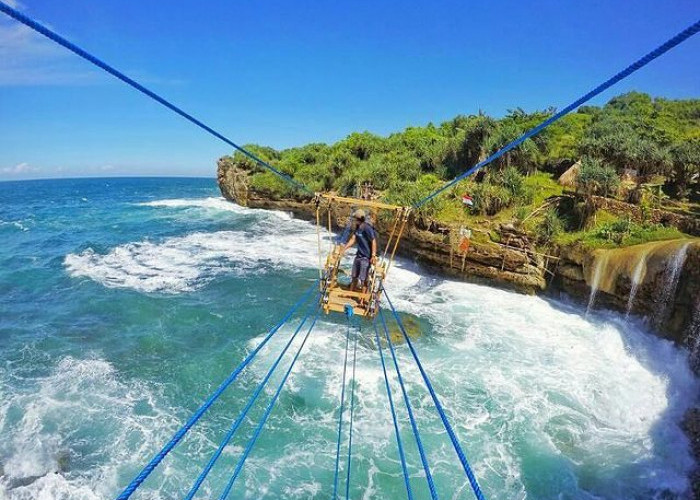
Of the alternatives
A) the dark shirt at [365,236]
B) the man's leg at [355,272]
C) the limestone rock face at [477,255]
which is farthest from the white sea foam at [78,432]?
the limestone rock face at [477,255]

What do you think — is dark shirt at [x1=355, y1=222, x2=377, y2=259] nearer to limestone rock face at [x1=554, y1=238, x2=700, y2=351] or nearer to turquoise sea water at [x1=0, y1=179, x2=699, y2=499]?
turquoise sea water at [x1=0, y1=179, x2=699, y2=499]

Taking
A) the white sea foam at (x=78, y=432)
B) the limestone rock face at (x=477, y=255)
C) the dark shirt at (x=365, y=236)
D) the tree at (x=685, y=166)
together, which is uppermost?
the tree at (x=685, y=166)

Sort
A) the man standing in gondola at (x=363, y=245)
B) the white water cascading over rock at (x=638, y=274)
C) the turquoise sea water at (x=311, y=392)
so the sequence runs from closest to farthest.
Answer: the man standing in gondola at (x=363, y=245) → the turquoise sea water at (x=311, y=392) → the white water cascading over rock at (x=638, y=274)

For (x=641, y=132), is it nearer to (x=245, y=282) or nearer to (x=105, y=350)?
(x=245, y=282)

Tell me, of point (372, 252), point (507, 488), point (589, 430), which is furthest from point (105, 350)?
point (589, 430)

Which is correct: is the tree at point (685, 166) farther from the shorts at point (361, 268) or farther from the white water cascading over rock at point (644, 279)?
the shorts at point (361, 268)

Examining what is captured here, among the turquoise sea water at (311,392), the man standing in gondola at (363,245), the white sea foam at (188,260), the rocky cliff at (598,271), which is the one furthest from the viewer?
the white sea foam at (188,260)

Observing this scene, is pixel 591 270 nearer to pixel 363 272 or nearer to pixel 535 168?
pixel 363 272

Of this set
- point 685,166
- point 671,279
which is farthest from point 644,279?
point 685,166
